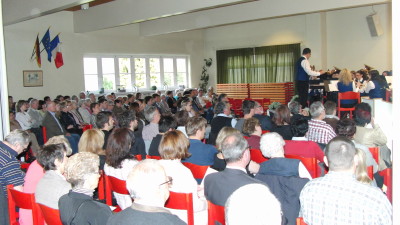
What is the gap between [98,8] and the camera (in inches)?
493

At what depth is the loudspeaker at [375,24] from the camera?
42.9 ft

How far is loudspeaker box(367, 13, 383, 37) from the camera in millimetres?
13078

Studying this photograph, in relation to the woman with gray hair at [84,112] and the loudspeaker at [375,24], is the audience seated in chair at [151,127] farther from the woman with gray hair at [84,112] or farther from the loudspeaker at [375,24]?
the loudspeaker at [375,24]

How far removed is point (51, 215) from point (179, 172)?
104 centimetres

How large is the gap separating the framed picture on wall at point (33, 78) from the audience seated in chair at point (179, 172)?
10552 mm

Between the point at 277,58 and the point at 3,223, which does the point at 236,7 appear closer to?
the point at 277,58

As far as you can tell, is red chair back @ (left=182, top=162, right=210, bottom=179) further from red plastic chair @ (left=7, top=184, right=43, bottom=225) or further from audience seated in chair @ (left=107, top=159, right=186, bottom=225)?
audience seated in chair @ (left=107, top=159, right=186, bottom=225)

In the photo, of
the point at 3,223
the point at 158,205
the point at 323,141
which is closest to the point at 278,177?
the point at 158,205

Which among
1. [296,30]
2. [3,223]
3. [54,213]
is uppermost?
[296,30]

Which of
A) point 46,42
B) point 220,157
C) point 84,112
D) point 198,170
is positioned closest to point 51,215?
point 198,170

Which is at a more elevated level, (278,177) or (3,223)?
(278,177)

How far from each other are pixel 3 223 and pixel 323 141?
346 centimetres

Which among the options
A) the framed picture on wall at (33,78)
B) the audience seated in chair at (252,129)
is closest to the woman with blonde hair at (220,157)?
the audience seated in chair at (252,129)

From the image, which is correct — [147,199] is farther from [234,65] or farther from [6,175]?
[234,65]
